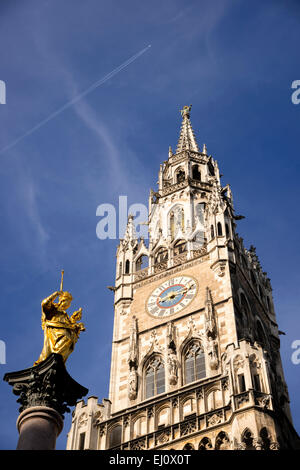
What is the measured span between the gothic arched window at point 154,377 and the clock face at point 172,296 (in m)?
3.43

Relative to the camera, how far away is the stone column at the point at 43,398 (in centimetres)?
2197

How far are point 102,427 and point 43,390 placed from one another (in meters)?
16.8

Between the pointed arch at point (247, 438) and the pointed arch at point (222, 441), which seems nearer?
the pointed arch at point (247, 438)

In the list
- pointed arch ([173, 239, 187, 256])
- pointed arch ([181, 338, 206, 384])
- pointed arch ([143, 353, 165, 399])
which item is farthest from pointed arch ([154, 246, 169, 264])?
pointed arch ([181, 338, 206, 384])

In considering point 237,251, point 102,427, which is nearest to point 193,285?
point 237,251

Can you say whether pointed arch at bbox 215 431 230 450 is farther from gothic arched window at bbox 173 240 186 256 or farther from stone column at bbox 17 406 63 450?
gothic arched window at bbox 173 240 186 256

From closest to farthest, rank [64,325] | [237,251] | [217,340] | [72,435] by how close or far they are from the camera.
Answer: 1. [64,325]
2. [72,435]
3. [217,340]
4. [237,251]

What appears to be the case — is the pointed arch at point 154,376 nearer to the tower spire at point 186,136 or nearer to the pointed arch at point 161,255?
the pointed arch at point 161,255

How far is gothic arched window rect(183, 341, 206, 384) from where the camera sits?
41594 mm

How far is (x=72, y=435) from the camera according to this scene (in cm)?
3891

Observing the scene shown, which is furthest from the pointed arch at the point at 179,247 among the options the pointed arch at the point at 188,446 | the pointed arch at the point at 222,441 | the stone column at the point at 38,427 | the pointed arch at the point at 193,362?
the stone column at the point at 38,427

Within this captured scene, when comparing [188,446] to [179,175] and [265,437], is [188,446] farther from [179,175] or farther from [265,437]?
[179,175]
